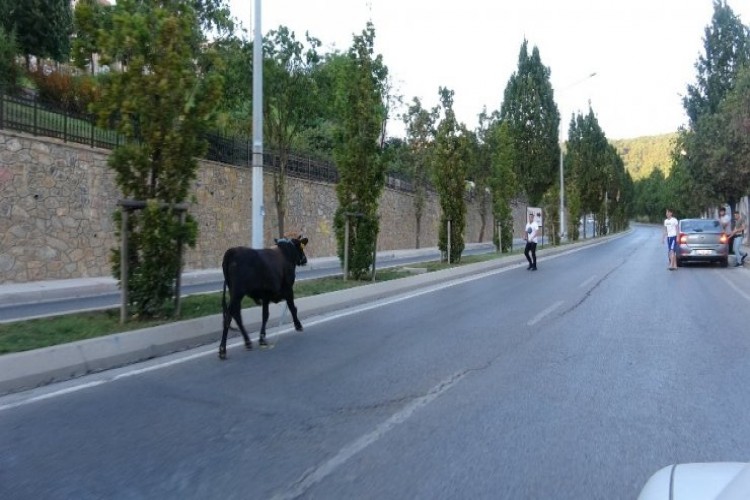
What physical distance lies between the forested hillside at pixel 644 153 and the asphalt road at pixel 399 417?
17319cm

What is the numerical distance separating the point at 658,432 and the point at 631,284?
12827 millimetres

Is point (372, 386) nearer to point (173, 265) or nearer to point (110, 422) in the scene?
point (110, 422)

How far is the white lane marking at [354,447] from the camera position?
4.29m

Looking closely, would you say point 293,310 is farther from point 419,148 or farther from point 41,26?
point 419,148

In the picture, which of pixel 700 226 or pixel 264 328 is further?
pixel 700 226

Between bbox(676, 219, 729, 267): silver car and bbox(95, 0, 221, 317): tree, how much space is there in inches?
718

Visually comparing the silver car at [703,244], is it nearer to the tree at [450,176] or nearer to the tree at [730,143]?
the tree at [730,143]

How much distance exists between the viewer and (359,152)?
17703mm

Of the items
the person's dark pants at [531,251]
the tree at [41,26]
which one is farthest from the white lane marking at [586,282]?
the tree at [41,26]

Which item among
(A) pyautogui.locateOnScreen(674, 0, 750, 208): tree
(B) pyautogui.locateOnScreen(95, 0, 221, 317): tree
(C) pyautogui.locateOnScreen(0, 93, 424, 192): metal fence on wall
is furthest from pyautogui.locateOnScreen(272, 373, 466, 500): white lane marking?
(A) pyautogui.locateOnScreen(674, 0, 750, 208): tree

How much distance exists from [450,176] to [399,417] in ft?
67.0

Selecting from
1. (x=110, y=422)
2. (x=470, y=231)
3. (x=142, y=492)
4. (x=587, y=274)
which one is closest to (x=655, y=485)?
(x=142, y=492)

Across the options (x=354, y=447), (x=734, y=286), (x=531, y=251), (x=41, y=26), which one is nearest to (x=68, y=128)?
(x=531, y=251)

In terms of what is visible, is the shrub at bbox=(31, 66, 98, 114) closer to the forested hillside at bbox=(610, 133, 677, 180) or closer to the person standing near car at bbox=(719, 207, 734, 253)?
the person standing near car at bbox=(719, 207, 734, 253)
